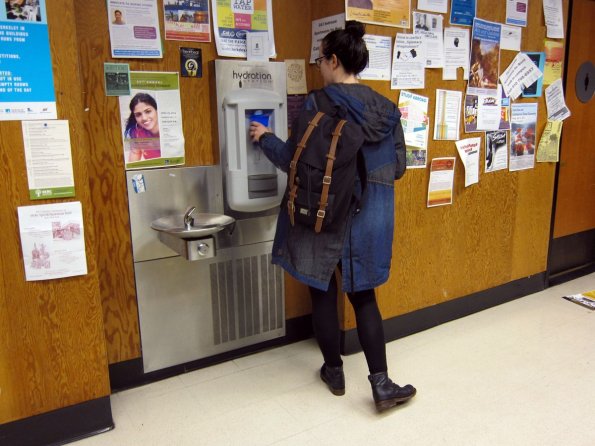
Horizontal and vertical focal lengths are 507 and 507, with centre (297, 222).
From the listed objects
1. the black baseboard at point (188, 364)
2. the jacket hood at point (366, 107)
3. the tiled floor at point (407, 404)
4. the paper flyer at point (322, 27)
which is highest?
the paper flyer at point (322, 27)

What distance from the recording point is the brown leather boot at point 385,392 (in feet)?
6.54

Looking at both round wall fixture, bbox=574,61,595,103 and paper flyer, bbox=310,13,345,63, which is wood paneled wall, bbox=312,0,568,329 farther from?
round wall fixture, bbox=574,61,595,103

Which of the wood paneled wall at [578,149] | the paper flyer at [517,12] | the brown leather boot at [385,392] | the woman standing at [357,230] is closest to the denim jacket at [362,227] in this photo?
the woman standing at [357,230]

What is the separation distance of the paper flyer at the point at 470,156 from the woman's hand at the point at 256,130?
118cm

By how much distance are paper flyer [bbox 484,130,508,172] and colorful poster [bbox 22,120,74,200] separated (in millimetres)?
2192

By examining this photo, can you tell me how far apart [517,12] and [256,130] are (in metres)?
1.79

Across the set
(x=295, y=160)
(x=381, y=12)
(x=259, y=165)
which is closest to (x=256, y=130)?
(x=259, y=165)

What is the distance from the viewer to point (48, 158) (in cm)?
169

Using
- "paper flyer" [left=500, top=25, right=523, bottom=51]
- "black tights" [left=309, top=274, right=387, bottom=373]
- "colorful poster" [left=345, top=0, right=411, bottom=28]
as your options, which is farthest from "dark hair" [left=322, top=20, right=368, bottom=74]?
"paper flyer" [left=500, top=25, right=523, bottom=51]

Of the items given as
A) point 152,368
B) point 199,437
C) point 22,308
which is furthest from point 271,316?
point 22,308

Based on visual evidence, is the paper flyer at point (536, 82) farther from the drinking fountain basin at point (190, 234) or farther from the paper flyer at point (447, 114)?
the drinking fountain basin at point (190, 234)

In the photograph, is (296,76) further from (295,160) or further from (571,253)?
(571,253)

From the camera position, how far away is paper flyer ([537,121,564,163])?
10.4 ft

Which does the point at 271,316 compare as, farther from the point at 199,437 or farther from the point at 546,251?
the point at 546,251
